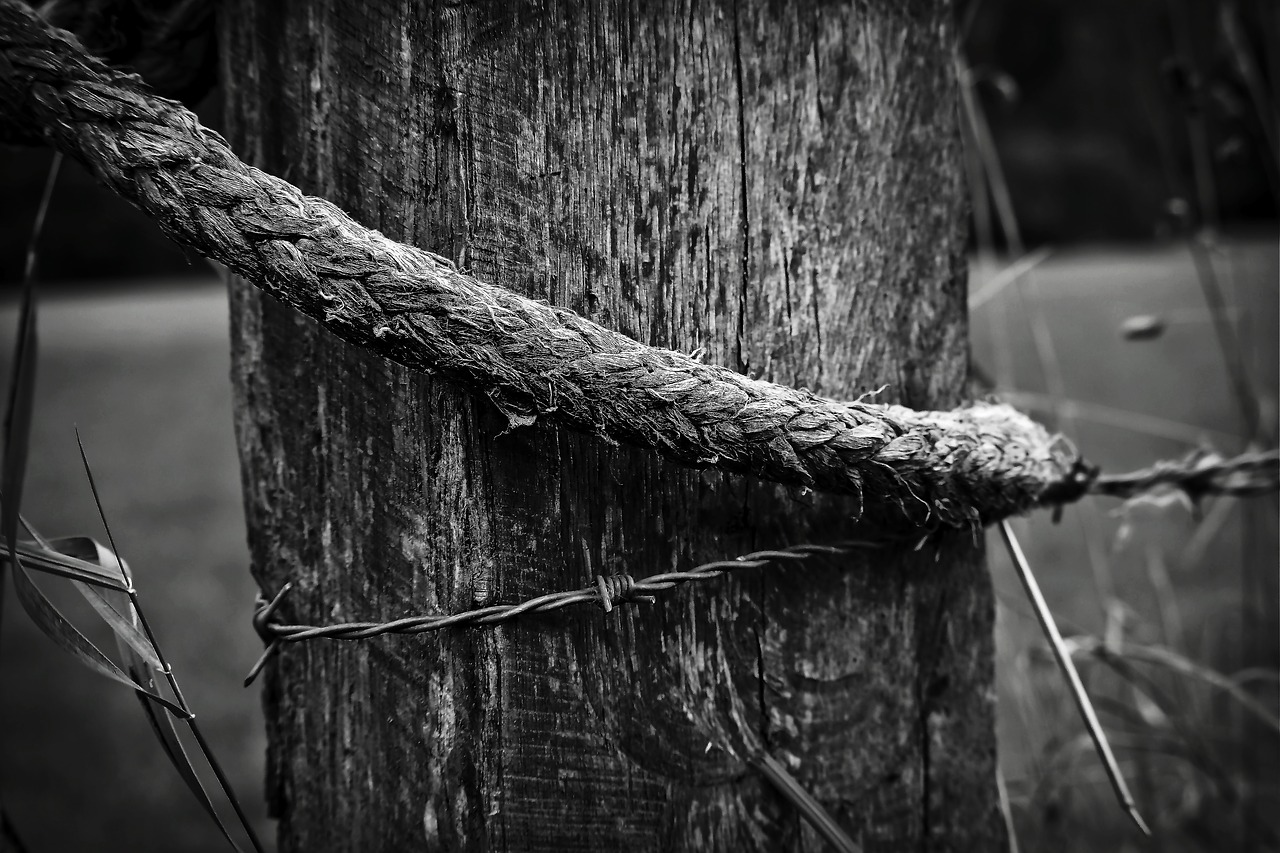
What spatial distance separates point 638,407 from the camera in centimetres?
54

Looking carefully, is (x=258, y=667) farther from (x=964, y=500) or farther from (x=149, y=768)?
(x=149, y=768)

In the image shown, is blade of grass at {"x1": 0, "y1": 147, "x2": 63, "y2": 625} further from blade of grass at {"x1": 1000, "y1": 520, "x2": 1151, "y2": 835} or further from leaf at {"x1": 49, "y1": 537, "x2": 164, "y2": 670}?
blade of grass at {"x1": 1000, "y1": 520, "x2": 1151, "y2": 835}

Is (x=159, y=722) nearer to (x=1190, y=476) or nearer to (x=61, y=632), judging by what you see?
(x=61, y=632)

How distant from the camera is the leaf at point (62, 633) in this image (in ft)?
1.74

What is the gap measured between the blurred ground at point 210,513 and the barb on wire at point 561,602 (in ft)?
2.63

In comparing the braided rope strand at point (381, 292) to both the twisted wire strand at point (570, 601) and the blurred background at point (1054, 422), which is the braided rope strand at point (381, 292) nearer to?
the twisted wire strand at point (570, 601)

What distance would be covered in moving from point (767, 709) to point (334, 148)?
1.78 ft

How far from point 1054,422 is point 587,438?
3.64 ft

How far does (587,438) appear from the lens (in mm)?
596

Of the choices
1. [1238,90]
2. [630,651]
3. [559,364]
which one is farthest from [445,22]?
[1238,90]

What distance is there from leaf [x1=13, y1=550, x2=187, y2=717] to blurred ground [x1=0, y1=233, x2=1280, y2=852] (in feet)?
3.80

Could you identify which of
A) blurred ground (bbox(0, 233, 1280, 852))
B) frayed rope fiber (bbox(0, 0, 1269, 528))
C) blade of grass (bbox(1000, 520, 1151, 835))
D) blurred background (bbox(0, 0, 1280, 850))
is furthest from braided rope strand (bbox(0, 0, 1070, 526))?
blurred ground (bbox(0, 233, 1280, 852))

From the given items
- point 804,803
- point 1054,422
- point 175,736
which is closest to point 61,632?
point 175,736

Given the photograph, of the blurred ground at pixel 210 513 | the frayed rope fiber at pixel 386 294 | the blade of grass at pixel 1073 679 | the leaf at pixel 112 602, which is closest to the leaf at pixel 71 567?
the leaf at pixel 112 602
